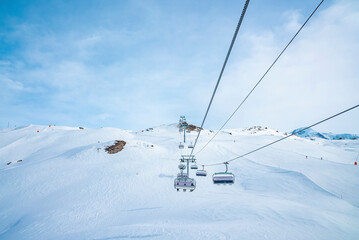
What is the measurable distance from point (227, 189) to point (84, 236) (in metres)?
19.1

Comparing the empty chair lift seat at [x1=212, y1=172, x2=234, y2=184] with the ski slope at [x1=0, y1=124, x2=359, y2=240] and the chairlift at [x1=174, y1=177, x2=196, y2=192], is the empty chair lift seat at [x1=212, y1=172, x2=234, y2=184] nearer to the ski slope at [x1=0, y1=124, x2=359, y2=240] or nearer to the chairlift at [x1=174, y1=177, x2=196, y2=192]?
the chairlift at [x1=174, y1=177, x2=196, y2=192]

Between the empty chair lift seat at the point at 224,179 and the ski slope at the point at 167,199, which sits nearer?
the empty chair lift seat at the point at 224,179

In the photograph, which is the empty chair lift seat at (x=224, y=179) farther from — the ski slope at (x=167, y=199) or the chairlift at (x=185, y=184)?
the ski slope at (x=167, y=199)

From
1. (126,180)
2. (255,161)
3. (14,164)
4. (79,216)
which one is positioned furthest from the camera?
(14,164)

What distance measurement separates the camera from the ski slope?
54.2 ft

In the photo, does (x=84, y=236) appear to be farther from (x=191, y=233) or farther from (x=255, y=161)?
(x=255, y=161)

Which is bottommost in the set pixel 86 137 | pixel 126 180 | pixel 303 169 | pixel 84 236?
pixel 84 236

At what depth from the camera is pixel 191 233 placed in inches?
625

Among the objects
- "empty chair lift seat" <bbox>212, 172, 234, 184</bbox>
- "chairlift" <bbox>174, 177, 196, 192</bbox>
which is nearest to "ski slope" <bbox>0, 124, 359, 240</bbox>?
"chairlift" <bbox>174, 177, 196, 192</bbox>

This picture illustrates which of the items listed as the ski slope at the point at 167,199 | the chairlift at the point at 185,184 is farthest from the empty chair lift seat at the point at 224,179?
the ski slope at the point at 167,199

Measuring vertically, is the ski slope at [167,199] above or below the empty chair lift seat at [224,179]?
below

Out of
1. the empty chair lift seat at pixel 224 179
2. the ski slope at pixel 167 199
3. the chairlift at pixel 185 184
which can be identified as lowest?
the ski slope at pixel 167 199

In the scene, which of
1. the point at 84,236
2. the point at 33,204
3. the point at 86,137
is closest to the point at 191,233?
the point at 84,236

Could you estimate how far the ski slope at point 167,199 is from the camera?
16.5 m
